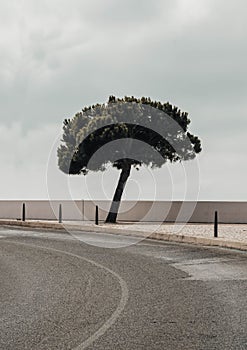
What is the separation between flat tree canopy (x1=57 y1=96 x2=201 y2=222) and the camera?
39.0m

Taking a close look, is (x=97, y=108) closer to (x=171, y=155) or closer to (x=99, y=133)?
(x=99, y=133)

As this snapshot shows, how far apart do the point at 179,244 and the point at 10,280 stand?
9.55m

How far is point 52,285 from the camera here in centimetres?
1131

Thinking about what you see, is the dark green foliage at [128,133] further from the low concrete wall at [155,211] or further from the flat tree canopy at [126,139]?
the low concrete wall at [155,211]

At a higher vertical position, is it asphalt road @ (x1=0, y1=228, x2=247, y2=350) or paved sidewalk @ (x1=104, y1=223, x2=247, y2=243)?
paved sidewalk @ (x1=104, y1=223, x2=247, y2=243)

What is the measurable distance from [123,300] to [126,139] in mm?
29386

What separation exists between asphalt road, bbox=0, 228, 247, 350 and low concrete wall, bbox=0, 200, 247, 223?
80.9 ft

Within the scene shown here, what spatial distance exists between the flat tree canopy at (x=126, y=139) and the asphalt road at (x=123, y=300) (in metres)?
21.6

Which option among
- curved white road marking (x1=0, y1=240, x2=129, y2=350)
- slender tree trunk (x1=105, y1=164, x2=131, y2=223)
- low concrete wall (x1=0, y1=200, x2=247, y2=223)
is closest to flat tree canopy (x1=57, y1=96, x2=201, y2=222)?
slender tree trunk (x1=105, y1=164, x2=131, y2=223)

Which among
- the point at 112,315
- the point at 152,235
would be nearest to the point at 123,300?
the point at 112,315

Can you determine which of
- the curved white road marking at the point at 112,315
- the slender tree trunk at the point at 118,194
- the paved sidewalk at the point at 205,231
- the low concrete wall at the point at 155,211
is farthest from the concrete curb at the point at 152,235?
the low concrete wall at the point at 155,211

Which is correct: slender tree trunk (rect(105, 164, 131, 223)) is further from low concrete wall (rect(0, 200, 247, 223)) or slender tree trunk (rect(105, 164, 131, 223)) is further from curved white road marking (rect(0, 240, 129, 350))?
curved white road marking (rect(0, 240, 129, 350))

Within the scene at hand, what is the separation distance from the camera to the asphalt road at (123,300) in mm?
6976

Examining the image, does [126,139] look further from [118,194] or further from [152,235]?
[152,235]
